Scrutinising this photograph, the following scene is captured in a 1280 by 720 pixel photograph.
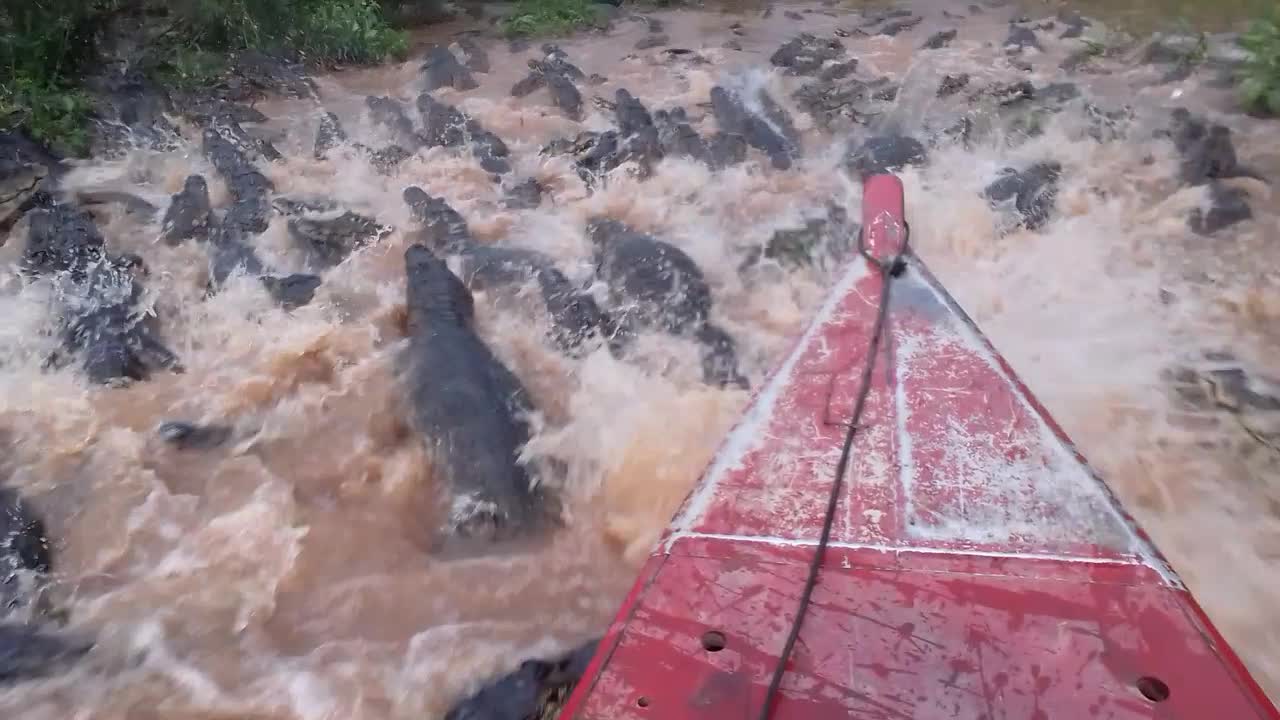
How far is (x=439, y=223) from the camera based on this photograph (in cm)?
576

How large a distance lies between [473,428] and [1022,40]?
8.64 meters

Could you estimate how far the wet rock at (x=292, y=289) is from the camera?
16.5 feet

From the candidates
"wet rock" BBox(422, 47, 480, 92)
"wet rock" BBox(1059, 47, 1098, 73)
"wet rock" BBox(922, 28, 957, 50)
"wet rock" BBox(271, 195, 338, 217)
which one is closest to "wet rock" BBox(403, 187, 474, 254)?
"wet rock" BBox(271, 195, 338, 217)

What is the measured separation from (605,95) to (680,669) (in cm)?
772

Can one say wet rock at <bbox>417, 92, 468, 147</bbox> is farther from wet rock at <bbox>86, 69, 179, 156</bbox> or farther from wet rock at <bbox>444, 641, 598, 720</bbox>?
wet rock at <bbox>444, 641, 598, 720</bbox>

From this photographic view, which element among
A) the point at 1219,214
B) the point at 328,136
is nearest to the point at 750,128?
the point at 1219,214

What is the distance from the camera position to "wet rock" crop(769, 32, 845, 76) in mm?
9114

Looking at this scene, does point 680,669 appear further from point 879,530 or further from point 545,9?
point 545,9

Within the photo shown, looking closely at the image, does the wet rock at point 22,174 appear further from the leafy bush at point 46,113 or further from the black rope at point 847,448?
the black rope at point 847,448

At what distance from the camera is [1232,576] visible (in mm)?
3111

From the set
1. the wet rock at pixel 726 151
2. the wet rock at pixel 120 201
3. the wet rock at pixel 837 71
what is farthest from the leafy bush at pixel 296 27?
the wet rock at pixel 726 151

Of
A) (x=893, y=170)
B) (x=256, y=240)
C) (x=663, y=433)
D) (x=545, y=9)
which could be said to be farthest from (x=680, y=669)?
(x=545, y=9)

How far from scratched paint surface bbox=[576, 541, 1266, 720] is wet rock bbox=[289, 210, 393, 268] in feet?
13.5

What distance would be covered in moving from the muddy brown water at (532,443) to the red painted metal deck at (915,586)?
36.7 inches
